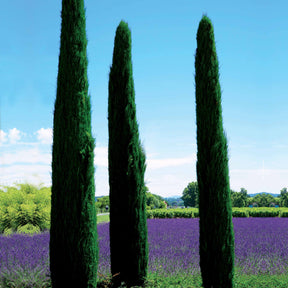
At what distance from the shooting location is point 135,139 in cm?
736

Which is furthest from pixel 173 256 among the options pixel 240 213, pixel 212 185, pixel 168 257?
pixel 240 213

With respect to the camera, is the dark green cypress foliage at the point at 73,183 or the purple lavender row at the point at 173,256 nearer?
the dark green cypress foliage at the point at 73,183

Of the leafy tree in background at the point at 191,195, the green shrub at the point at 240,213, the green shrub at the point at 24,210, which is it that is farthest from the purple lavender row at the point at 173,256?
the leafy tree in background at the point at 191,195

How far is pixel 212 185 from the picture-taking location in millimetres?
6977

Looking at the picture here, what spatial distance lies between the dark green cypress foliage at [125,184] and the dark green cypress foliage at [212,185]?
122cm

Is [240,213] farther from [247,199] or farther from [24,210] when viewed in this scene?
[247,199]

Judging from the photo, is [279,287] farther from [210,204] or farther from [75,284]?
[75,284]

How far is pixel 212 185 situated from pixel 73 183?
8.92 ft

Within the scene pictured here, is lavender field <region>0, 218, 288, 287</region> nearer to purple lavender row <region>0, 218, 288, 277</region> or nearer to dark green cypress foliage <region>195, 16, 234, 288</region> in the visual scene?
purple lavender row <region>0, 218, 288, 277</region>

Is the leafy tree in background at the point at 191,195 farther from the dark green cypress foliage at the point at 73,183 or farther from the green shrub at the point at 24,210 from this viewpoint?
the dark green cypress foliage at the point at 73,183

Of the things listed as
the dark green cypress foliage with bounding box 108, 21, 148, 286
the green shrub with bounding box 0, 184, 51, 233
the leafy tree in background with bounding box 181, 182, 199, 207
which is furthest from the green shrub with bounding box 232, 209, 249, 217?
the leafy tree in background with bounding box 181, 182, 199, 207

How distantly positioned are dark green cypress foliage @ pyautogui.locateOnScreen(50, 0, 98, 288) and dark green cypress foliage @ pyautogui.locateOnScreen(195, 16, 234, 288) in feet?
7.15

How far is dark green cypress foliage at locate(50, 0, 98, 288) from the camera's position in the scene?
6.35 metres

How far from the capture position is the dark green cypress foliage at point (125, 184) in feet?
23.2
